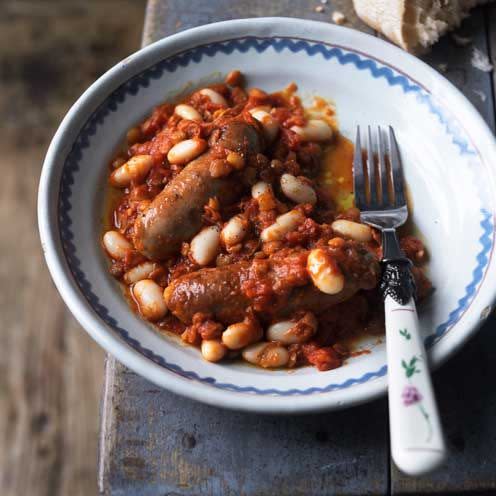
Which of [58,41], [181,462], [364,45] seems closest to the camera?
[181,462]

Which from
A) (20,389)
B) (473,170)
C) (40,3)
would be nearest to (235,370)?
(473,170)

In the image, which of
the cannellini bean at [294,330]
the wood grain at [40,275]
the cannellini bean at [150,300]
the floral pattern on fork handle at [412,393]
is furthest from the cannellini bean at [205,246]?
the wood grain at [40,275]

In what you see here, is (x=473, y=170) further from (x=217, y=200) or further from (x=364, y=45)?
(x=217, y=200)

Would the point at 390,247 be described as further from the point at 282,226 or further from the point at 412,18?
the point at 412,18

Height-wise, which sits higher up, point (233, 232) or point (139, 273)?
point (233, 232)

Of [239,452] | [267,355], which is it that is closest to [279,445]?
[239,452]

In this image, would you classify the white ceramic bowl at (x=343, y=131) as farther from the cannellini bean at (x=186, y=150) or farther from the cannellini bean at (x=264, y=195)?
the cannellini bean at (x=264, y=195)
